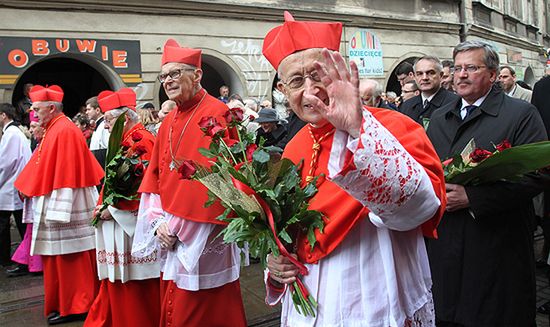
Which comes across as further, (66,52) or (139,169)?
(66,52)

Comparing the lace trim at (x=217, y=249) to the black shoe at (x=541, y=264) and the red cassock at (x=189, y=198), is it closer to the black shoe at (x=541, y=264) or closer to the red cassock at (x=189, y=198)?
the red cassock at (x=189, y=198)

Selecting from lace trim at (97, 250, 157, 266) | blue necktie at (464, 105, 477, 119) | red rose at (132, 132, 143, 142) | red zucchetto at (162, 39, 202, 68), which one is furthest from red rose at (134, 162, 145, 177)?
blue necktie at (464, 105, 477, 119)

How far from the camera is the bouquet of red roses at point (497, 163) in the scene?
2.05m

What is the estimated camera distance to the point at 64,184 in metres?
4.66

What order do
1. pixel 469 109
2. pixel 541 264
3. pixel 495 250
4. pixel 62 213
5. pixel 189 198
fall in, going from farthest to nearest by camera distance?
1. pixel 541 264
2. pixel 62 213
3. pixel 189 198
4. pixel 469 109
5. pixel 495 250

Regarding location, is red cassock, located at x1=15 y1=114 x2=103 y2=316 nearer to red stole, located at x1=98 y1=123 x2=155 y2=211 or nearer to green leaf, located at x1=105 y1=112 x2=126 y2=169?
red stole, located at x1=98 y1=123 x2=155 y2=211

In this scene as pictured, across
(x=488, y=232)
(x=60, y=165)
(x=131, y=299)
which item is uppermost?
(x=60, y=165)

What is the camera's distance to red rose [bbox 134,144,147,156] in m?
3.94

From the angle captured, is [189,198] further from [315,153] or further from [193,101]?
[315,153]

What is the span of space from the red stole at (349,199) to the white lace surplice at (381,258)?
0.07 m

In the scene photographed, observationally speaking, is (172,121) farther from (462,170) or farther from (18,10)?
(18,10)

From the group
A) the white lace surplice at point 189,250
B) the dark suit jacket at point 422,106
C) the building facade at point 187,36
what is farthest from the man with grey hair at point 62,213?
the building facade at point 187,36

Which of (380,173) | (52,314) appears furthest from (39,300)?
(380,173)

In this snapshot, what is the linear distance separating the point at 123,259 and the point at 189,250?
91 cm
